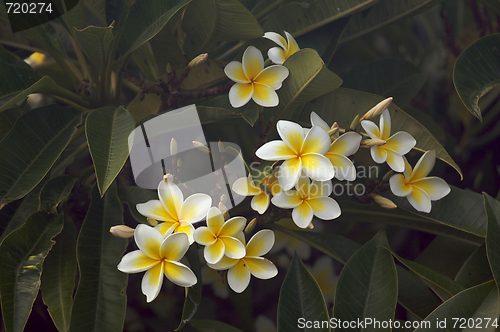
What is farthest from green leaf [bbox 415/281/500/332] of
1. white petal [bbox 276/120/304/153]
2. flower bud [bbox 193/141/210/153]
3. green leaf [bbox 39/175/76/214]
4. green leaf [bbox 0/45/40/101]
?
green leaf [bbox 0/45/40/101]

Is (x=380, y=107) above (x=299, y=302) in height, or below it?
above

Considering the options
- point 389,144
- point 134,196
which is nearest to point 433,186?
point 389,144

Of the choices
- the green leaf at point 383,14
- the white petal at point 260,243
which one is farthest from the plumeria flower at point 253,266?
the green leaf at point 383,14

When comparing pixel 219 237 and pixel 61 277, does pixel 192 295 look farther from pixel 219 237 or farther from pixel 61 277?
pixel 61 277

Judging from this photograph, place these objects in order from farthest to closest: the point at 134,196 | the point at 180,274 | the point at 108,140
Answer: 1. the point at 134,196
2. the point at 108,140
3. the point at 180,274

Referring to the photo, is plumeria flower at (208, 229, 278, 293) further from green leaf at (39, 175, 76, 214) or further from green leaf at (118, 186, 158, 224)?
green leaf at (39, 175, 76, 214)

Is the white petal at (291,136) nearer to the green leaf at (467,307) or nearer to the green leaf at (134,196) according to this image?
the green leaf at (134,196)
